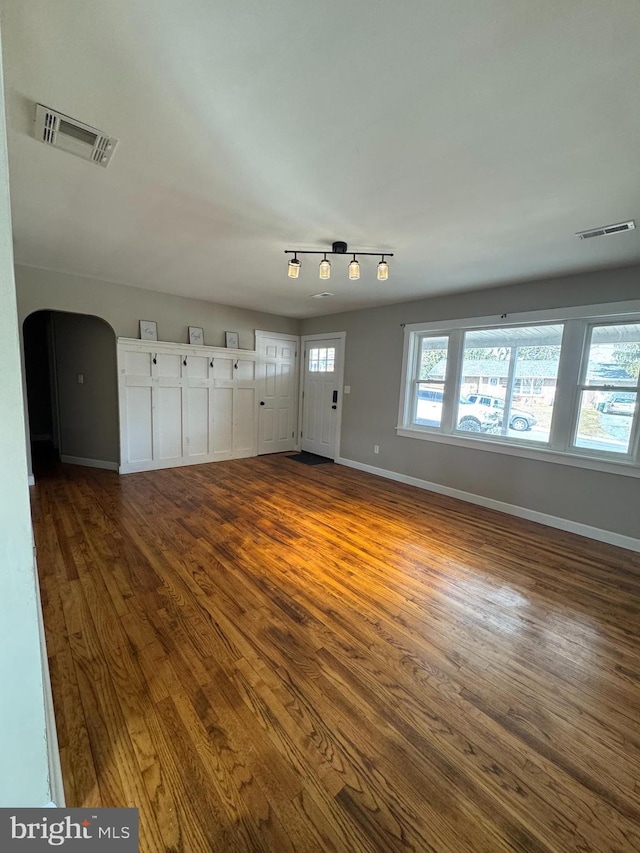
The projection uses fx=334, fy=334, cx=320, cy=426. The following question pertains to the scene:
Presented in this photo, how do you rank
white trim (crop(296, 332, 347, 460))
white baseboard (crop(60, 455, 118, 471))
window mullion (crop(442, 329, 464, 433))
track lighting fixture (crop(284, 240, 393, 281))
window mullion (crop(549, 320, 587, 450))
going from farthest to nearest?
white trim (crop(296, 332, 347, 460)) < white baseboard (crop(60, 455, 118, 471)) < window mullion (crop(442, 329, 464, 433)) < window mullion (crop(549, 320, 587, 450)) < track lighting fixture (crop(284, 240, 393, 281))

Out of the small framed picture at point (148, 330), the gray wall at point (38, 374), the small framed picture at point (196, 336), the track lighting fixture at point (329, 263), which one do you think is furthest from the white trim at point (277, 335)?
the gray wall at point (38, 374)

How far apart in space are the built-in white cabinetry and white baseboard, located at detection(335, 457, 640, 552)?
2397 mm

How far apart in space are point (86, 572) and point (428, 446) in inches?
151

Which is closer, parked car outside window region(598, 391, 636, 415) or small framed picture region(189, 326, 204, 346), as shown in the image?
parked car outside window region(598, 391, 636, 415)

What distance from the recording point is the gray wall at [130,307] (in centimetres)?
376

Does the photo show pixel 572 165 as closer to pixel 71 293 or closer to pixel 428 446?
pixel 428 446

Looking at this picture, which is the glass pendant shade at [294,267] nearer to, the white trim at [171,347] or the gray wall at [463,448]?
the gray wall at [463,448]

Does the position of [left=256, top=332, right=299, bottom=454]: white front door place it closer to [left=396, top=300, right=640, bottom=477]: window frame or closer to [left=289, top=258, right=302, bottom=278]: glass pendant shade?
[left=396, top=300, right=640, bottom=477]: window frame

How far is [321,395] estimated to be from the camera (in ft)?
19.7

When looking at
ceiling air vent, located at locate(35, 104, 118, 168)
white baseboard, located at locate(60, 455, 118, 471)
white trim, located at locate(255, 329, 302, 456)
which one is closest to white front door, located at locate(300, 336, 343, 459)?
white trim, located at locate(255, 329, 302, 456)

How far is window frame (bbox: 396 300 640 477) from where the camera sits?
302 centimetres

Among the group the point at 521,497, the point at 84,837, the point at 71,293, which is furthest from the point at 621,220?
the point at 71,293

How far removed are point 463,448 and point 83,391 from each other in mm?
5238

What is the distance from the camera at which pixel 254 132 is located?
154 centimetres
